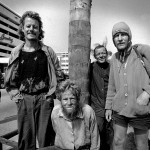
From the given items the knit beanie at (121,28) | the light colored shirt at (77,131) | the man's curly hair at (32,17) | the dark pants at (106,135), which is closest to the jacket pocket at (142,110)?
the light colored shirt at (77,131)

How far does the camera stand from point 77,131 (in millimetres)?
2336

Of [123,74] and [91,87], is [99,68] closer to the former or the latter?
[91,87]

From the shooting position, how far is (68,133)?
2.33 meters

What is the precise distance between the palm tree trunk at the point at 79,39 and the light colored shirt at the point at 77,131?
70 centimetres

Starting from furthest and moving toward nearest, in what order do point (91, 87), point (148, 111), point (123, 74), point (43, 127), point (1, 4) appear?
point (1, 4), point (91, 87), point (43, 127), point (123, 74), point (148, 111)

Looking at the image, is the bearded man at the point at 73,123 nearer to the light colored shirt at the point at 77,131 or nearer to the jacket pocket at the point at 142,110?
the light colored shirt at the point at 77,131

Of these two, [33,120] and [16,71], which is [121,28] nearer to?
[16,71]

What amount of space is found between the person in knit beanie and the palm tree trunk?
23.0 inches

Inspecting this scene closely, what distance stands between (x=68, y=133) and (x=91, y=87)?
1.11 m

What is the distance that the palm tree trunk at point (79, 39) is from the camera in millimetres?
2834

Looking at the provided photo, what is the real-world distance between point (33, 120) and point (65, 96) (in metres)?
0.63

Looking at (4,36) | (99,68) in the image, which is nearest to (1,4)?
(4,36)

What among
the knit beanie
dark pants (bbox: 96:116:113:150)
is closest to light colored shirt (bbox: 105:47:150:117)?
the knit beanie

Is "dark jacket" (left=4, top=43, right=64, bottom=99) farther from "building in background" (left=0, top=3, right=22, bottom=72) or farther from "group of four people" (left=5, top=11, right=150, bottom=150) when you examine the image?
"building in background" (left=0, top=3, right=22, bottom=72)
